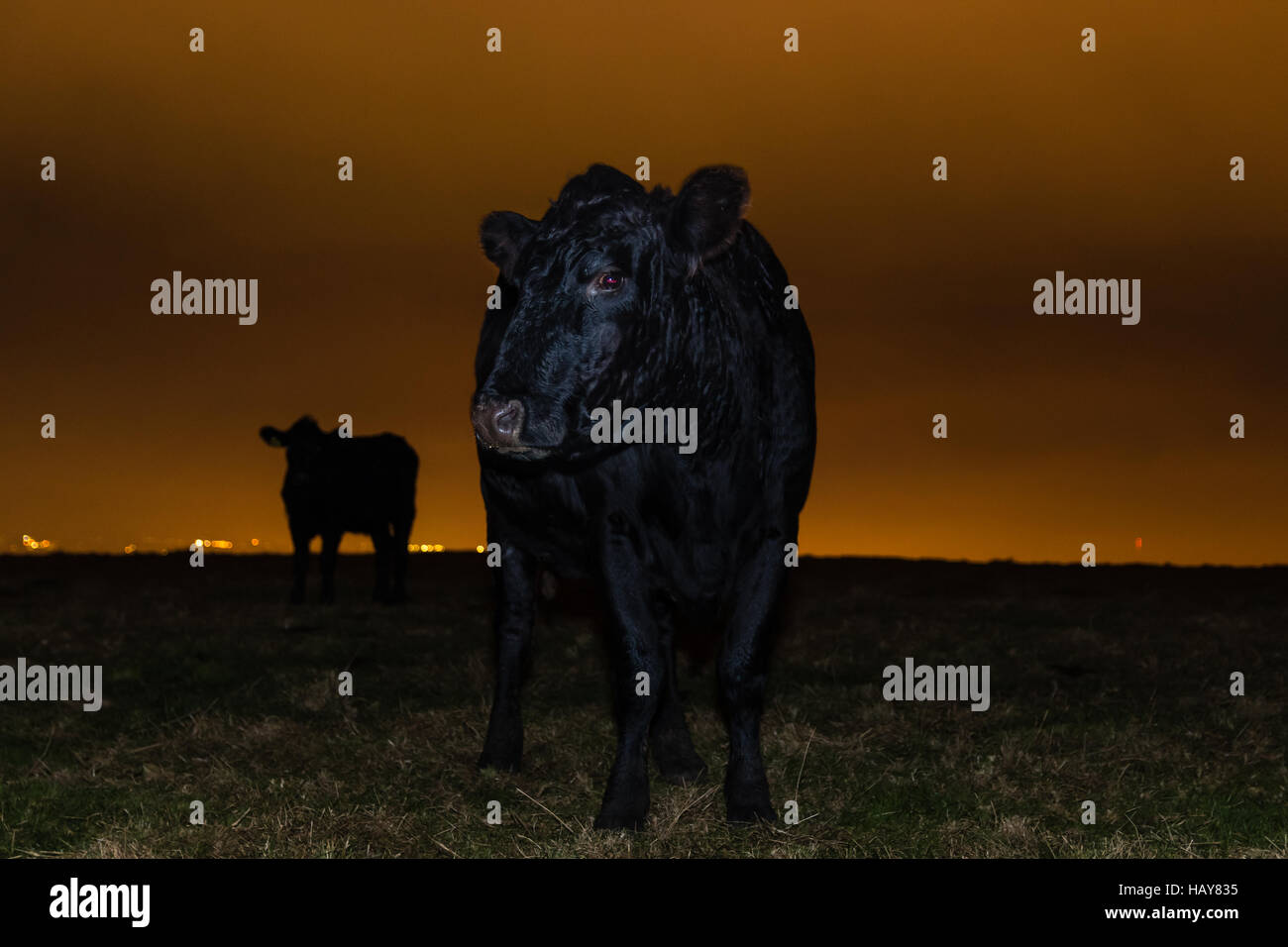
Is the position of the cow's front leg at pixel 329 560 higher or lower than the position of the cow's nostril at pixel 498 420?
higher

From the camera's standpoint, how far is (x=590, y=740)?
812 centimetres

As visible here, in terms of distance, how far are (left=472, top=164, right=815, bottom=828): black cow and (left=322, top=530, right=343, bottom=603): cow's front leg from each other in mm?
11335

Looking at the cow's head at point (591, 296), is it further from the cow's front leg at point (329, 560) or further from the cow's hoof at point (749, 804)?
the cow's front leg at point (329, 560)

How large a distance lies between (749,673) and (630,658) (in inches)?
22.0

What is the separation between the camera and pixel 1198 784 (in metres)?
7.15

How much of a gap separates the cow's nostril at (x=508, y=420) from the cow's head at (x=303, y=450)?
14.0 m

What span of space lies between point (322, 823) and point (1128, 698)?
659cm

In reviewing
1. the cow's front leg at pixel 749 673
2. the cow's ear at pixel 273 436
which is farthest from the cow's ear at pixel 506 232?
the cow's ear at pixel 273 436

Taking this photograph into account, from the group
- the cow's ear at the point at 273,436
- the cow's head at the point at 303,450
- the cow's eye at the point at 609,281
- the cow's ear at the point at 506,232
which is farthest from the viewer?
the cow's ear at the point at 273,436

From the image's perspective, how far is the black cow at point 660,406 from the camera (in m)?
5.36

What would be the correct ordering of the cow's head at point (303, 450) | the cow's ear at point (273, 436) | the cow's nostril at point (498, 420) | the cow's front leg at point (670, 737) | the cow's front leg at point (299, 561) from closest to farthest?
the cow's nostril at point (498, 420)
the cow's front leg at point (670, 737)
the cow's front leg at point (299, 561)
the cow's head at point (303, 450)
the cow's ear at point (273, 436)

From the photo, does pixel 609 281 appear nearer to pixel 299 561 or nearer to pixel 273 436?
pixel 299 561

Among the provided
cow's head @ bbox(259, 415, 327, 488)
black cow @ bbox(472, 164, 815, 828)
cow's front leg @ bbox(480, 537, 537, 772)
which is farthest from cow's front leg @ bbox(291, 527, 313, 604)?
black cow @ bbox(472, 164, 815, 828)

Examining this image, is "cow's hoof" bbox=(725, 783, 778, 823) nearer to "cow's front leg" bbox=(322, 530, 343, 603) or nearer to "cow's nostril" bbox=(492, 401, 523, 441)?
Result: "cow's nostril" bbox=(492, 401, 523, 441)
